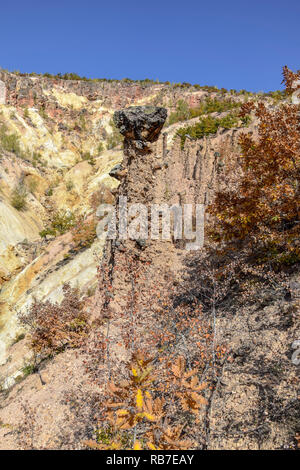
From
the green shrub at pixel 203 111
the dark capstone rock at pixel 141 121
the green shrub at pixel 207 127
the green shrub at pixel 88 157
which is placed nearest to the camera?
the dark capstone rock at pixel 141 121

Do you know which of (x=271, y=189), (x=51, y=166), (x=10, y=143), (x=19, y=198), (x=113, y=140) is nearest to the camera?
(x=271, y=189)

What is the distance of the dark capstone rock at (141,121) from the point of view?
24.3 ft

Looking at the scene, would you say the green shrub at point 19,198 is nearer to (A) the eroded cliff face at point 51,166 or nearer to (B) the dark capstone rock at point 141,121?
(A) the eroded cliff face at point 51,166

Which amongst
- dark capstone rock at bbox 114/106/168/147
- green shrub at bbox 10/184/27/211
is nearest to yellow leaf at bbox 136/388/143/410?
dark capstone rock at bbox 114/106/168/147

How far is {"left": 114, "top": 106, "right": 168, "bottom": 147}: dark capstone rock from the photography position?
291 inches

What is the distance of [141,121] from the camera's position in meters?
7.41

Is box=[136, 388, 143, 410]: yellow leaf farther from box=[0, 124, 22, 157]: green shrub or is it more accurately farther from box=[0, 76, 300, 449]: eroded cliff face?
box=[0, 124, 22, 157]: green shrub

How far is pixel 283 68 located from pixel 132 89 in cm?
4753

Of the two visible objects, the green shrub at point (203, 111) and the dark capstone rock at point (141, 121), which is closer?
the dark capstone rock at point (141, 121)

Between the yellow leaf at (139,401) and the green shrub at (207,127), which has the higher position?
the green shrub at (207,127)

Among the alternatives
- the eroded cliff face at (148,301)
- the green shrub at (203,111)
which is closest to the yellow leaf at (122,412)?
the eroded cliff face at (148,301)

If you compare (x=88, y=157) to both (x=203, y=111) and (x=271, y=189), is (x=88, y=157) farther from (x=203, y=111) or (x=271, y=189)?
(x=271, y=189)

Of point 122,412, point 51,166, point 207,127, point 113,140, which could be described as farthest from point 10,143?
point 122,412
